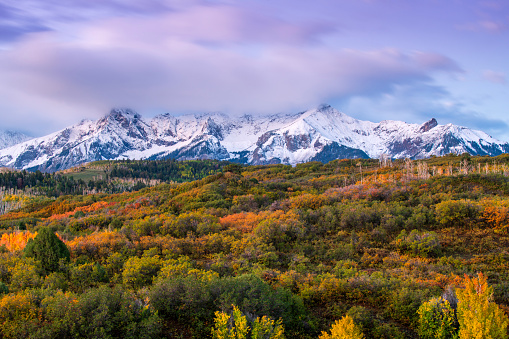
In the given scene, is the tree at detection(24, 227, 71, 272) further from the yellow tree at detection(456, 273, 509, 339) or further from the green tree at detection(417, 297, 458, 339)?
the yellow tree at detection(456, 273, 509, 339)

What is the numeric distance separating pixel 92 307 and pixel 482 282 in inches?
635

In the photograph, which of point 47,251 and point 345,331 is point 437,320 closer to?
point 345,331

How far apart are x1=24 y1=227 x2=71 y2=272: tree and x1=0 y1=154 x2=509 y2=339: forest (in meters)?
0.07

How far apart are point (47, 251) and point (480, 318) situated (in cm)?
2501

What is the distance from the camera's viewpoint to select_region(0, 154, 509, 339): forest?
1356 cm

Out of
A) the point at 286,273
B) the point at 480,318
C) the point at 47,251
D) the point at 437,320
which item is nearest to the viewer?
the point at 480,318

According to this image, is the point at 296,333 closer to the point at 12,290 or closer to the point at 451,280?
the point at 451,280

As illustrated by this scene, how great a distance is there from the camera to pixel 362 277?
60.9ft

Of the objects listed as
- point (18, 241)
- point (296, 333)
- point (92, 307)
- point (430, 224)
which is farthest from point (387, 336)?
point (18, 241)

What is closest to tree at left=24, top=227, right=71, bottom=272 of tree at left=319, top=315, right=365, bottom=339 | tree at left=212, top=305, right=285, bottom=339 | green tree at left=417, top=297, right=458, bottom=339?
tree at left=212, top=305, right=285, bottom=339

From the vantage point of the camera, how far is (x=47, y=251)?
23266mm

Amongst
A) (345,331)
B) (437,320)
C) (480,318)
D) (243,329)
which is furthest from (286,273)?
(480,318)

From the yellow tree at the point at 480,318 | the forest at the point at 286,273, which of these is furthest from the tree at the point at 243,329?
the yellow tree at the point at 480,318

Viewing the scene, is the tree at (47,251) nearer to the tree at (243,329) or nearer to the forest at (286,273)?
the forest at (286,273)
